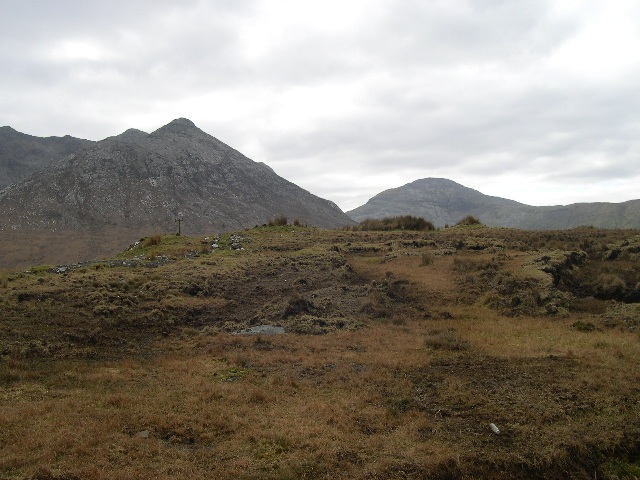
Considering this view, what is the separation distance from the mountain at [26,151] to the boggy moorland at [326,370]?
432 ft

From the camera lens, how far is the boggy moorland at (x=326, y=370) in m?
8.81

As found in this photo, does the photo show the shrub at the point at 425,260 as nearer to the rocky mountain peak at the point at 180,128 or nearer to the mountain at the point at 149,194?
the mountain at the point at 149,194

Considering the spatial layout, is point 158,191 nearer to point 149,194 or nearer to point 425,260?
point 149,194

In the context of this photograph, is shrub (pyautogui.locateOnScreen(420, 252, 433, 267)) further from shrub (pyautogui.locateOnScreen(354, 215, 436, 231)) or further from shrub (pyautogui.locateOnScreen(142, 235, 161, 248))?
shrub (pyautogui.locateOnScreen(142, 235, 161, 248))

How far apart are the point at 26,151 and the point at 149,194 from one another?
77.9 metres

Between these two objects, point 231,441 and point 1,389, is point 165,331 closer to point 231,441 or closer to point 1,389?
point 1,389

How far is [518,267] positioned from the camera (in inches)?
1056

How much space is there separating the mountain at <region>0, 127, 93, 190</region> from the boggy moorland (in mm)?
131745

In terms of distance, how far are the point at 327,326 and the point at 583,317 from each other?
11.4 metres

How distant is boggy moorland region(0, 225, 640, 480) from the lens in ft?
28.9

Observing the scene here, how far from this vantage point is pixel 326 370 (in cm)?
1450

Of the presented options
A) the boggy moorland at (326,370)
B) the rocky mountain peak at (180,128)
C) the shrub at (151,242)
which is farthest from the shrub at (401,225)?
the rocky mountain peak at (180,128)

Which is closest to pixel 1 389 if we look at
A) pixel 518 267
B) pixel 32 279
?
pixel 32 279

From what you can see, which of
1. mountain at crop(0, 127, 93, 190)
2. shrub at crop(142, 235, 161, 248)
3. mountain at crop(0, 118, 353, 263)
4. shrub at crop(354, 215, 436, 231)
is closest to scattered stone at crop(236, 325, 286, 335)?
shrub at crop(142, 235, 161, 248)
